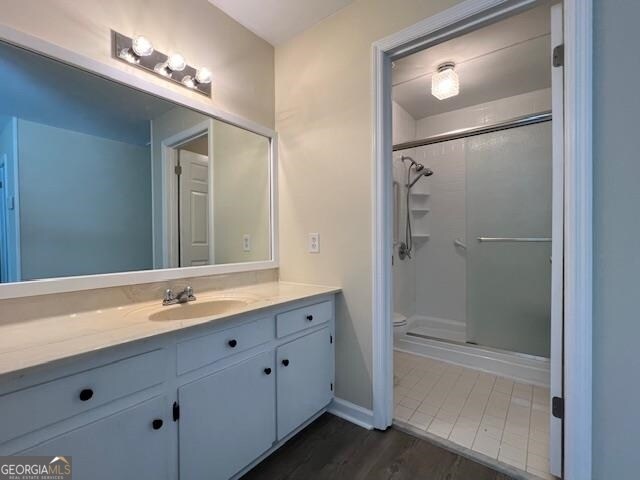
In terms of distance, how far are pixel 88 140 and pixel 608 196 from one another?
2123mm

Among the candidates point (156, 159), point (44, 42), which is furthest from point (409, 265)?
point (44, 42)

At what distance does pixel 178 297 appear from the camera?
4.60 feet

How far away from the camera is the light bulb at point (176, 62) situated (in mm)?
1430

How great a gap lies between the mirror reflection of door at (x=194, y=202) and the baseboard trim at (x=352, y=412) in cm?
116

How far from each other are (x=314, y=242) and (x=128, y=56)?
4.35 feet

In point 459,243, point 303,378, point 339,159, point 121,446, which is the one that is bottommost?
point 303,378

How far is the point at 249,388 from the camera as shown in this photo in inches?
48.9

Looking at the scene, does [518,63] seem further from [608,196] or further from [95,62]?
[95,62]

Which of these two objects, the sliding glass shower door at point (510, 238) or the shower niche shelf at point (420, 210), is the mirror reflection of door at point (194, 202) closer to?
the shower niche shelf at point (420, 210)

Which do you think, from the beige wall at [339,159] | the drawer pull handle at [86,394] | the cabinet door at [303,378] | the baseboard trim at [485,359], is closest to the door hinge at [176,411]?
the drawer pull handle at [86,394]

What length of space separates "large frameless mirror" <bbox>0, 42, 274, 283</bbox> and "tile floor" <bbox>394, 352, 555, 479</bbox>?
149cm

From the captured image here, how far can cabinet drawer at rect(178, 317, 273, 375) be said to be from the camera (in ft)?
3.38

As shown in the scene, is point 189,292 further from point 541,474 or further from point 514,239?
point 514,239

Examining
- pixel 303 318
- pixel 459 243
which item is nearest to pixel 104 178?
pixel 303 318
